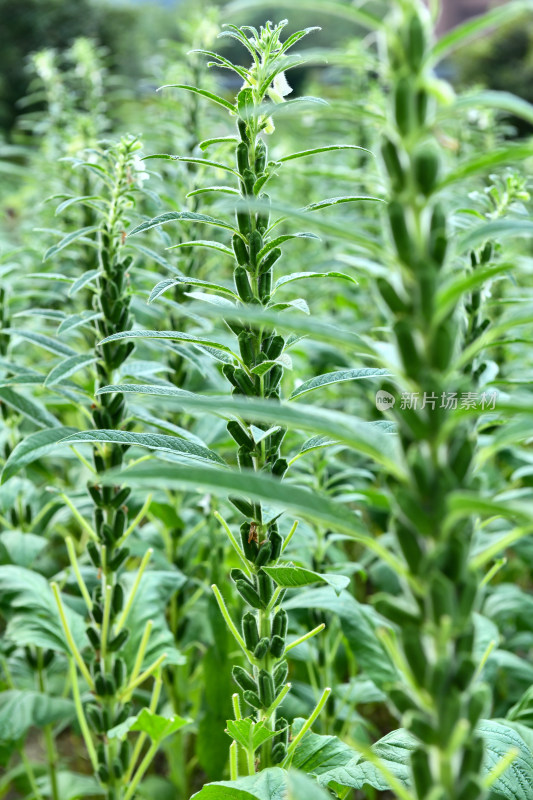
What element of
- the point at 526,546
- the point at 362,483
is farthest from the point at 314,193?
the point at 526,546

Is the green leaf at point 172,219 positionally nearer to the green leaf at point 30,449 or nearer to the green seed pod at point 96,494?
the green leaf at point 30,449

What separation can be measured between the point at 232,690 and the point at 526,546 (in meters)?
0.79

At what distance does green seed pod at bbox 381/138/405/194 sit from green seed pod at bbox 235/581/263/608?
573mm

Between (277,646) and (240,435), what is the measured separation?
274 millimetres

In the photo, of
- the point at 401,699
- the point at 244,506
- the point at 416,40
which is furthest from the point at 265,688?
the point at 416,40

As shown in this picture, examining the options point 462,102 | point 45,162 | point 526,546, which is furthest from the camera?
point 45,162

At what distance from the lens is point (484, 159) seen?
509mm

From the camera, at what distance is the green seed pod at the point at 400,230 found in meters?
0.52

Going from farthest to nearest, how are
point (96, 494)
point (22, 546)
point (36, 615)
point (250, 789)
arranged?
1. point (22, 546)
2. point (36, 615)
3. point (96, 494)
4. point (250, 789)

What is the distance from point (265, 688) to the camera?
963 millimetres

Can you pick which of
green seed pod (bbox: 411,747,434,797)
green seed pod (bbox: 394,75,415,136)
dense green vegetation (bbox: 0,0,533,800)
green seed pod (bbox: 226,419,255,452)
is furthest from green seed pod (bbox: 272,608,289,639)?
green seed pod (bbox: 394,75,415,136)

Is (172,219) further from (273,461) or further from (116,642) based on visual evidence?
(116,642)

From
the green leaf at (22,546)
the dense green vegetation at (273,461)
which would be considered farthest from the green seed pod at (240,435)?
the green leaf at (22,546)

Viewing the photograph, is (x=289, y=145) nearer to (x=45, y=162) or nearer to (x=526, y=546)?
(x=45, y=162)
